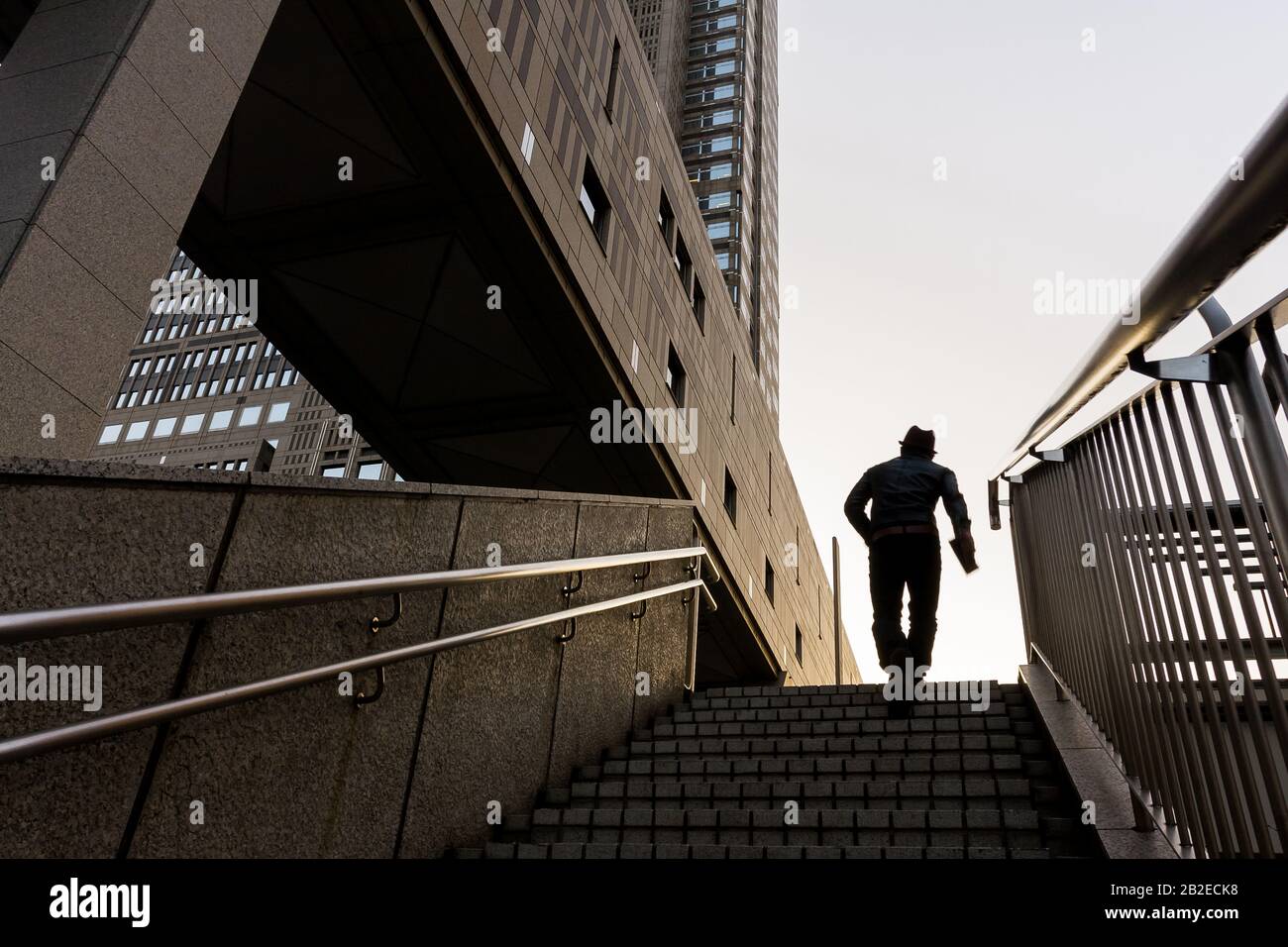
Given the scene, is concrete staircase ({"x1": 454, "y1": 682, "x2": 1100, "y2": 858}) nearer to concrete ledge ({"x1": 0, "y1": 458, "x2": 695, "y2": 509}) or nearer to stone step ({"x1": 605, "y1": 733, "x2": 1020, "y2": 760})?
stone step ({"x1": 605, "y1": 733, "x2": 1020, "y2": 760})

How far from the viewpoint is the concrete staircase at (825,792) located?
137 inches

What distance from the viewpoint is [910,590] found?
5918 mm

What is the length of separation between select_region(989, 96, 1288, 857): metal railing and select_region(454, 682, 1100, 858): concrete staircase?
1.69 feet

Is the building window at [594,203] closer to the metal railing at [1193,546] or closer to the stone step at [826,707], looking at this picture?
the stone step at [826,707]

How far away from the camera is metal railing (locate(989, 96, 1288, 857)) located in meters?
2.00

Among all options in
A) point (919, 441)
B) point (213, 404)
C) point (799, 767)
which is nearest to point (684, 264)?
point (919, 441)

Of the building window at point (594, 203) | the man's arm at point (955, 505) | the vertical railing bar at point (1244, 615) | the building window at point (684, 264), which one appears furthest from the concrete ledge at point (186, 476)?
the building window at point (684, 264)

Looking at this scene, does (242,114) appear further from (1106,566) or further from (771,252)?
(771,252)

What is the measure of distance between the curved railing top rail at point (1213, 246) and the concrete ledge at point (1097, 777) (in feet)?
4.78

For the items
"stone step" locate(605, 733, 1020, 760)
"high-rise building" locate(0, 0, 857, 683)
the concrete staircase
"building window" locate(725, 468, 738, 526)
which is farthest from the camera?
"building window" locate(725, 468, 738, 526)

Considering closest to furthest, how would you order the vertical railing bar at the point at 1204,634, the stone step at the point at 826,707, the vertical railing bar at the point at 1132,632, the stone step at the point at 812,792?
the vertical railing bar at the point at 1204,634, the vertical railing bar at the point at 1132,632, the stone step at the point at 812,792, the stone step at the point at 826,707

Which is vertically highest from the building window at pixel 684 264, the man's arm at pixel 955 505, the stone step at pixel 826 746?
the building window at pixel 684 264

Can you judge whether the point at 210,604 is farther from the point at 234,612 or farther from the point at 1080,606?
the point at 1080,606

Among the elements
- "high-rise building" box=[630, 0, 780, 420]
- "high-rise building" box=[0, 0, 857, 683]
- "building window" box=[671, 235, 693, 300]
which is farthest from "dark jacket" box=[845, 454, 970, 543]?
Answer: "high-rise building" box=[630, 0, 780, 420]
